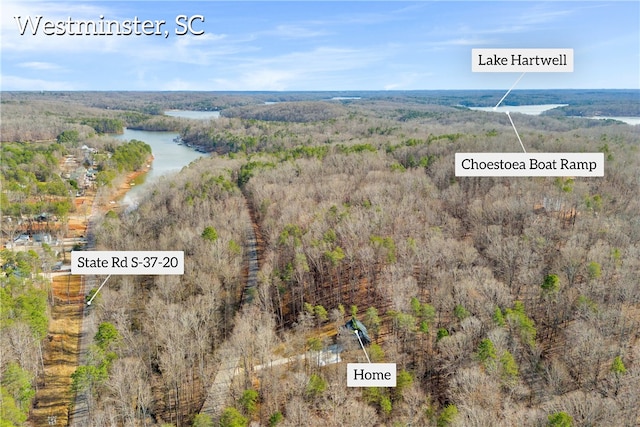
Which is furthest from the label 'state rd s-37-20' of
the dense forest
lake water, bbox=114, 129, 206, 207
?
lake water, bbox=114, 129, 206, 207

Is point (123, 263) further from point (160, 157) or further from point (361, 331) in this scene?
point (160, 157)

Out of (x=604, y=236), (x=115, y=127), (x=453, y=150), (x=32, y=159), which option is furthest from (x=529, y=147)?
(x=115, y=127)

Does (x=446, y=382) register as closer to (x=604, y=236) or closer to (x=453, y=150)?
(x=604, y=236)

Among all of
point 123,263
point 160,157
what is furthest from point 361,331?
point 160,157

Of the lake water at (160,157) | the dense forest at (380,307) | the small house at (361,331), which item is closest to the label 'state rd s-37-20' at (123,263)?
the dense forest at (380,307)

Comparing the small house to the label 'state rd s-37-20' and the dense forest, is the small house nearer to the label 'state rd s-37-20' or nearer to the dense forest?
the dense forest

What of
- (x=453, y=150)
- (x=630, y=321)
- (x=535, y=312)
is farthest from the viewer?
(x=453, y=150)
